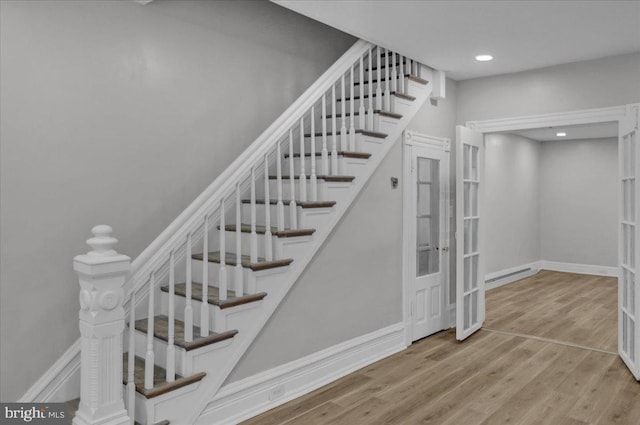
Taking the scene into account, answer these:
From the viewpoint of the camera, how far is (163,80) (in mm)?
3395

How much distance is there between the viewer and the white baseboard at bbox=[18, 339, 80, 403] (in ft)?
9.10

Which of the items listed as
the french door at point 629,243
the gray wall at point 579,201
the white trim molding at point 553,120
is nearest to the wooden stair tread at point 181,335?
the french door at point 629,243

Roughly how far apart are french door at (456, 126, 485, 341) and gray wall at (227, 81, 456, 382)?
46 cm

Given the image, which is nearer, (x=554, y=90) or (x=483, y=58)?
(x=483, y=58)

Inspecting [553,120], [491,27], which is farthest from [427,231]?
[491,27]

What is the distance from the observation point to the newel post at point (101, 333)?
2.32 metres

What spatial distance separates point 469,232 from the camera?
197 inches

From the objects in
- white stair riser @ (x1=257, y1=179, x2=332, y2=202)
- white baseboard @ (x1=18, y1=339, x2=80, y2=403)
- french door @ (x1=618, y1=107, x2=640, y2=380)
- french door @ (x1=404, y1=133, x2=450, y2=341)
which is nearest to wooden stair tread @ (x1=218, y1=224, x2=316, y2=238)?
white stair riser @ (x1=257, y1=179, x2=332, y2=202)

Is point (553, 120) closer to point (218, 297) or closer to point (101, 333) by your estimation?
point (218, 297)

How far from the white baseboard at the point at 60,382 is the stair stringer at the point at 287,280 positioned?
2.17 feet

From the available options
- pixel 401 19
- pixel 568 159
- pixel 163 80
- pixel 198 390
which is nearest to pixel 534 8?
pixel 401 19

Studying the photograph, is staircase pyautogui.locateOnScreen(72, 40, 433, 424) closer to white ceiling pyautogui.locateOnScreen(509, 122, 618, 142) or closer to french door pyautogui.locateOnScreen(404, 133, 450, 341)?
french door pyautogui.locateOnScreen(404, 133, 450, 341)

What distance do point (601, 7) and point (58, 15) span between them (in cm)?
343

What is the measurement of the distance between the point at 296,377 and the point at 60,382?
151cm
